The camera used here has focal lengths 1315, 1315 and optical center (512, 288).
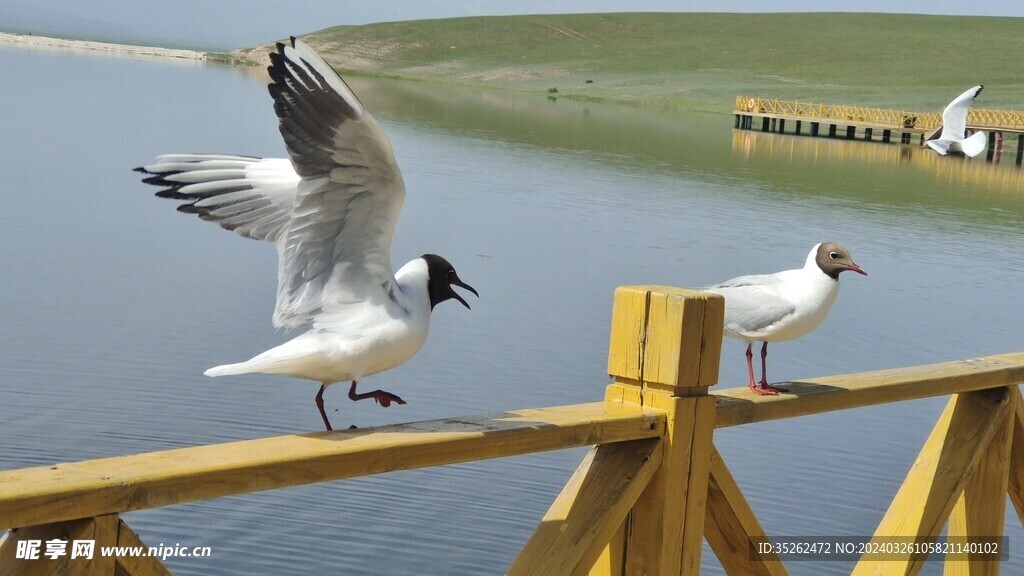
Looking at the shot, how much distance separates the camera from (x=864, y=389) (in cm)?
359

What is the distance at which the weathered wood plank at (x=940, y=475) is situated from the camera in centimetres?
388

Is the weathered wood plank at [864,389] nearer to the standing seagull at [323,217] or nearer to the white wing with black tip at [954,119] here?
the standing seagull at [323,217]

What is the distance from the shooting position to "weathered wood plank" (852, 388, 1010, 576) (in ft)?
12.7

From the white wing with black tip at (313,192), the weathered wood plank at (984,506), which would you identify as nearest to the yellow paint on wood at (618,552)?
the white wing with black tip at (313,192)

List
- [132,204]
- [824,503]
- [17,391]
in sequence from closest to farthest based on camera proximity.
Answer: [824,503], [17,391], [132,204]

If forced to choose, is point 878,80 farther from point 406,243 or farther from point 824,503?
point 824,503

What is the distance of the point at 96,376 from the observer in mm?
9555

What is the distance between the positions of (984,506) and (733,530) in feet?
4.43

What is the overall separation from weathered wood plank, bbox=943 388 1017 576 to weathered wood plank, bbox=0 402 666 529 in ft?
5.63

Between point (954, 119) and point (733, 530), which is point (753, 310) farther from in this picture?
point (954, 119)

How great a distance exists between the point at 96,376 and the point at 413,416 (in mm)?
2404

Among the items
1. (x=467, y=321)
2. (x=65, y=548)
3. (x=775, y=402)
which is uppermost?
(x=65, y=548)

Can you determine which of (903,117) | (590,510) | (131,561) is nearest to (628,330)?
(590,510)

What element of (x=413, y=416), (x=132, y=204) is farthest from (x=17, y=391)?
(x=132, y=204)
